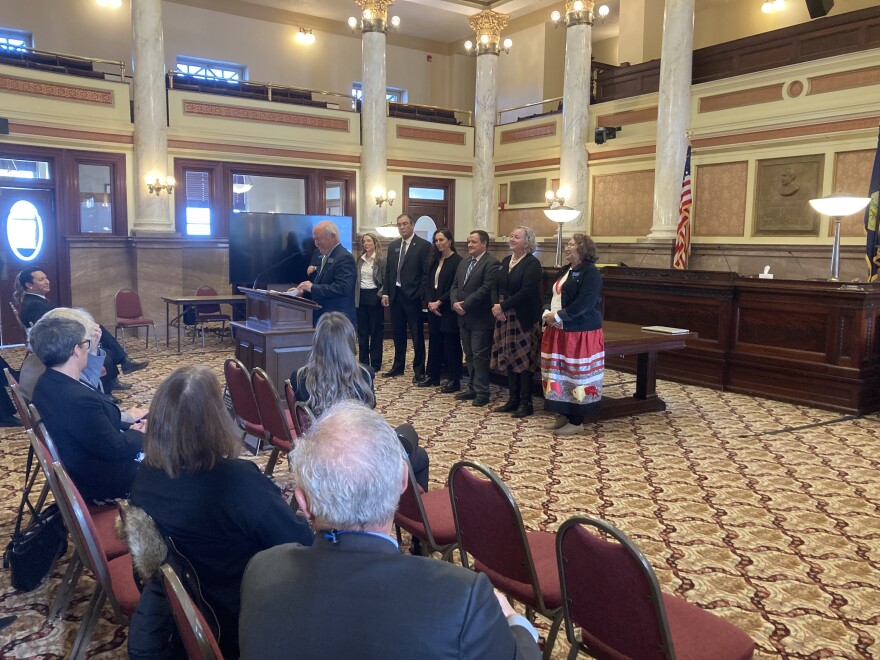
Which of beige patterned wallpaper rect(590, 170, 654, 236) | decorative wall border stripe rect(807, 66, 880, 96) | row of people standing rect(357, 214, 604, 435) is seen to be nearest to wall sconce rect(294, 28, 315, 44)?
beige patterned wallpaper rect(590, 170, 654, 236)

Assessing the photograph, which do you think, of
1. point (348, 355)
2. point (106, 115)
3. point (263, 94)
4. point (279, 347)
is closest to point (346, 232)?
point (263, 94)

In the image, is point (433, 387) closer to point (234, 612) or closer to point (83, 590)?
point (83, 590)

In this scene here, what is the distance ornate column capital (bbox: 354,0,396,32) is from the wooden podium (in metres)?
8.29

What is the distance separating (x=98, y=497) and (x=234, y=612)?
1230mm

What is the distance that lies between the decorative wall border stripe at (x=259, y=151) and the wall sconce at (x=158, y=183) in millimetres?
664

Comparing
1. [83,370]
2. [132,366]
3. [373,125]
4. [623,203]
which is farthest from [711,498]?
[373,125]

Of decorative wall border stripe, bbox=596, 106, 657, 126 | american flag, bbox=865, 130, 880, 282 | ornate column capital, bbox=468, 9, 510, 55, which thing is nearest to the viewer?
american flag, bbox=865, 130, 880, 282

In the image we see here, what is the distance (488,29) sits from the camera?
12.9 metres

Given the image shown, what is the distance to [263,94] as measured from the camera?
11641 mm

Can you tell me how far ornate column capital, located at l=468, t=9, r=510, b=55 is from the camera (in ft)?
42.2

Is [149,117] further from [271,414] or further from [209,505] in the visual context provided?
[209,505]

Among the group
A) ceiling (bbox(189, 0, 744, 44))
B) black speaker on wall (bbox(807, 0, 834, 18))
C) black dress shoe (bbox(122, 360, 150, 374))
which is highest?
ceiling (bbox(189, 0, 744, 44))

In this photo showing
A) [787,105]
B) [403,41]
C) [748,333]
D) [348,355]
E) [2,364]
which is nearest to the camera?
[348,355]

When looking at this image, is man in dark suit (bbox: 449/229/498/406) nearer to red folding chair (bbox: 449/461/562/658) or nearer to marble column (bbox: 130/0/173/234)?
red folding chair (bbox: 449/461/562/658)
